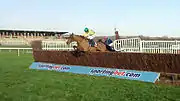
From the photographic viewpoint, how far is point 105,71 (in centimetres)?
1052

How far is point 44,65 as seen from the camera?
43.9 feet

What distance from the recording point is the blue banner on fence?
8992mm

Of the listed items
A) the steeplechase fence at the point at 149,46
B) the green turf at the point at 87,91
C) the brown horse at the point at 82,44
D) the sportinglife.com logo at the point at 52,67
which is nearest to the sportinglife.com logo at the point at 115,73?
the green turf at the point at 87,91

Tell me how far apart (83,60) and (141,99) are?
218 inches

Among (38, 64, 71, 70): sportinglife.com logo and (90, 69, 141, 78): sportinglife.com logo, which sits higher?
(90, 69, 141, 78): sportinglife.com logo

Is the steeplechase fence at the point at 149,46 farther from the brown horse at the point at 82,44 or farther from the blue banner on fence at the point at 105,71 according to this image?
the blue banner on fence at the point at 105,71

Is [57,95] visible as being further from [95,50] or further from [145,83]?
[95,50]

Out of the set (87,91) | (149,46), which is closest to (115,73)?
(87,91)

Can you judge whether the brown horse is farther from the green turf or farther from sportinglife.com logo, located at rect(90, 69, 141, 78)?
the green turf

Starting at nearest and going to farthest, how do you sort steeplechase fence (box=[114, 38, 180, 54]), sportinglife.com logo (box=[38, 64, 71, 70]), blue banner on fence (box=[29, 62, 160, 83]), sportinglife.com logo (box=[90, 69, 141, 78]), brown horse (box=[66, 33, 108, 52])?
blue banner on fence (box=[29, 62, 160, 83])
sportinglife.com logo (box=[90, 69, 141, 78])
brown horse (box=[66, 33, 108, 52])
sportinglife.com logo (box=[38, 64, 71, 70])
steeplechase fence (box=[114, 38, 180, 54])

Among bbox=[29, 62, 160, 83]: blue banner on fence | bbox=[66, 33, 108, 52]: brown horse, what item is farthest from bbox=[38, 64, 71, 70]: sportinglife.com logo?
bbox=[66, 33, 108, 52]: brown horse

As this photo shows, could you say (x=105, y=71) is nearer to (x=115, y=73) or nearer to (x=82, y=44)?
(x=115, y=73)

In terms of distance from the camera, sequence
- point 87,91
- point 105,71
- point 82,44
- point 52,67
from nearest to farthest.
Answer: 1. point 87,91
2. point 105,71
3. point 82,44
4. point 52,67

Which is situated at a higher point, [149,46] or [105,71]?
[149,46]
